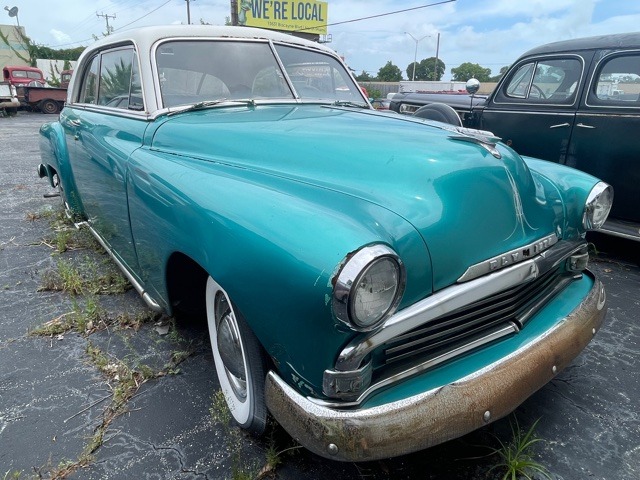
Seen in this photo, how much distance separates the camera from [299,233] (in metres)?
1.39

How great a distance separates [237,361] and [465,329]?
0.85 m

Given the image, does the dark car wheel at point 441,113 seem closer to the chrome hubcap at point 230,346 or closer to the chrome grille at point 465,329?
the chrome grille at point 465,329

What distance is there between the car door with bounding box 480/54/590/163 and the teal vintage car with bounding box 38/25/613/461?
216cm

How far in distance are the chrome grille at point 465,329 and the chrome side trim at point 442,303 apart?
0.17 ft

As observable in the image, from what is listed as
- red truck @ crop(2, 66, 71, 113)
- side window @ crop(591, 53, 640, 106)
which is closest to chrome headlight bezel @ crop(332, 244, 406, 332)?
side window @ crop(591, 53, 640, 106)

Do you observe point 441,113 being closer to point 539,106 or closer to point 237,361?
point 539,106

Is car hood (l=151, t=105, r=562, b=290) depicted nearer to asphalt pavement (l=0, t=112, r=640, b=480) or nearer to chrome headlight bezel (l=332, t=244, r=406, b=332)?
chrome headlight bezel (l=332, t=244, r=406, b=332)

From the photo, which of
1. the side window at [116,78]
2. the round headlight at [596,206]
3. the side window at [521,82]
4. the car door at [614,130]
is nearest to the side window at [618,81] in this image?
the car door at [614,130]

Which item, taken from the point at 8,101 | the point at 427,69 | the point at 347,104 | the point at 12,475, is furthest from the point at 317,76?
the point at 427,69

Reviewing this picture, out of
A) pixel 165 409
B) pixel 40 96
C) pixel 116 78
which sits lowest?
pixel 165 409

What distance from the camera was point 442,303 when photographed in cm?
146

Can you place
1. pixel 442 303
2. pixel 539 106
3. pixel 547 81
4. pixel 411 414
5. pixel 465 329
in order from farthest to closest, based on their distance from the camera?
pixel 547 81 → pixel 539 106 → pixel 465 329 → pixel 442 303 → pixel 411 414

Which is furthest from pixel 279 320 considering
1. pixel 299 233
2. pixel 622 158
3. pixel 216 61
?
pixel 622 158

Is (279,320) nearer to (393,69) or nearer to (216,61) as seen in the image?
(216,61)
